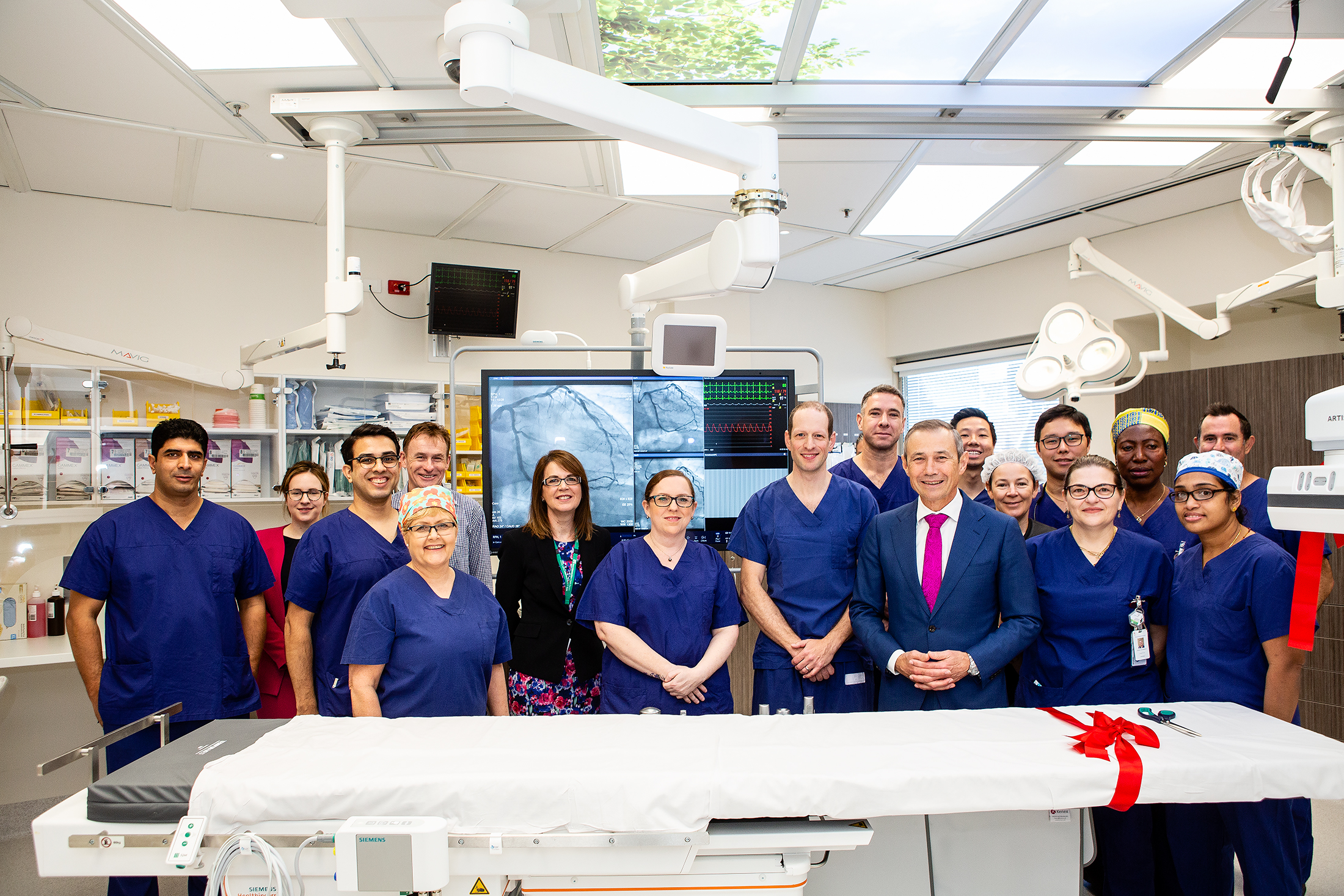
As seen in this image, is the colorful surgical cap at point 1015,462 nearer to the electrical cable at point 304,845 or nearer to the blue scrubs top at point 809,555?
the blue scrubs top at point 809,555

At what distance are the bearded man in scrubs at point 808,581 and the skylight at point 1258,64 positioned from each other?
1926 millimetres

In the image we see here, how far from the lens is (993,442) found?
10.7 ft

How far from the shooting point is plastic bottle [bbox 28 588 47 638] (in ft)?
12.0

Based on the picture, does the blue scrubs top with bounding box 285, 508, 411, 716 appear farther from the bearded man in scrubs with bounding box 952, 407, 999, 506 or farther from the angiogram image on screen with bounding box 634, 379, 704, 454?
the bearded man in scrubs with bounding box 952, 407, 999, 506

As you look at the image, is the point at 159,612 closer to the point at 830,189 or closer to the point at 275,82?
the point at 275,82

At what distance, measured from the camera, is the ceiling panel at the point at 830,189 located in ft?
13.2

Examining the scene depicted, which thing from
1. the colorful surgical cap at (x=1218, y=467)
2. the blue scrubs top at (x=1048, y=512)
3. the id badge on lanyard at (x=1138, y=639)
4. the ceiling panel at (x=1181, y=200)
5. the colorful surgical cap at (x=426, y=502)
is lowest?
the id badge on lanyard at (x=1138, y=639)

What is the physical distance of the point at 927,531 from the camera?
92.2 inches

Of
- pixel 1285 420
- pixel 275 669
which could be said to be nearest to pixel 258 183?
pixel 275 669

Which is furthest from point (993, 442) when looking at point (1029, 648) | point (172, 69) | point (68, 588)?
point (172, 69)

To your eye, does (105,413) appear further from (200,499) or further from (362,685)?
(362,685)

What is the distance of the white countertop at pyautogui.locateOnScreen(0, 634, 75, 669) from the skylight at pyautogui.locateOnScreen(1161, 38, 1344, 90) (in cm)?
475

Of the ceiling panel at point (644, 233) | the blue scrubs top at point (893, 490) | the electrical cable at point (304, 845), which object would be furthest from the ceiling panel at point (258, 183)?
the electrical cable at point (304, 845)

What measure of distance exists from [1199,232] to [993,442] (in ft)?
8.81
